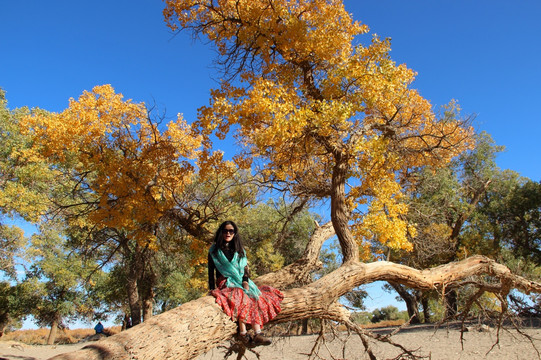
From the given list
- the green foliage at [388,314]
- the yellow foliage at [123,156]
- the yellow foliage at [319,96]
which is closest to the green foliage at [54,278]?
the yellow foliage at [123,156]

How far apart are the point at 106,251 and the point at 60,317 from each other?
1178cm

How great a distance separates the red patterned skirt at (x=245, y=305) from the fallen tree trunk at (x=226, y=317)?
0.08 m

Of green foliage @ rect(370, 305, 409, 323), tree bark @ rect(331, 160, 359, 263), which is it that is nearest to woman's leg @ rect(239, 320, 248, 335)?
tree bark @ rect(331, 160, 359, 263)

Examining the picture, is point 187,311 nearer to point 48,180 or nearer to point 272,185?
point 272,185

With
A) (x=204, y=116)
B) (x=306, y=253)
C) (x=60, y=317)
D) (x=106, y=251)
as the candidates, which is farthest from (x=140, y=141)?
(x=60, y=317)

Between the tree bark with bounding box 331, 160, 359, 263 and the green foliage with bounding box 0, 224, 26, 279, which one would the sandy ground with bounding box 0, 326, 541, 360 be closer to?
the tree bark with bounding box 331, 160, 359, 263

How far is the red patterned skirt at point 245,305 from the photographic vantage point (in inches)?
135

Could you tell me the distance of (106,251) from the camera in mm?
14523

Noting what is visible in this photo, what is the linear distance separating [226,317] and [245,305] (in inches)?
9.1

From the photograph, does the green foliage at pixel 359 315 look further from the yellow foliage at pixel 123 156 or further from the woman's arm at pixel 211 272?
the yellow foliage at pixel 123 156

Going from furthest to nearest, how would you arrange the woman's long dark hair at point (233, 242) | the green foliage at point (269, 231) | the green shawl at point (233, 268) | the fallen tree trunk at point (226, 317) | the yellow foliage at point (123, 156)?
1. the green foliage at point (269, 231)
2. the yellow foliage at point (123, 156)
3. the woman's long dark hair at point (233, 242)
4. the green shawl at point (233, 268)
5. the fallen tree trunk at point (226, 317)

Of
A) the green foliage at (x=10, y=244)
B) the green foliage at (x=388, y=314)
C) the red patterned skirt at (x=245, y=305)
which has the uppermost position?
the green foliage at (x=10, y=244)

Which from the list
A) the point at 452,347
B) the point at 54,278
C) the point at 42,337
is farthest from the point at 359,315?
the point at 42,337

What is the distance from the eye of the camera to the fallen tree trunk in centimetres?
274
